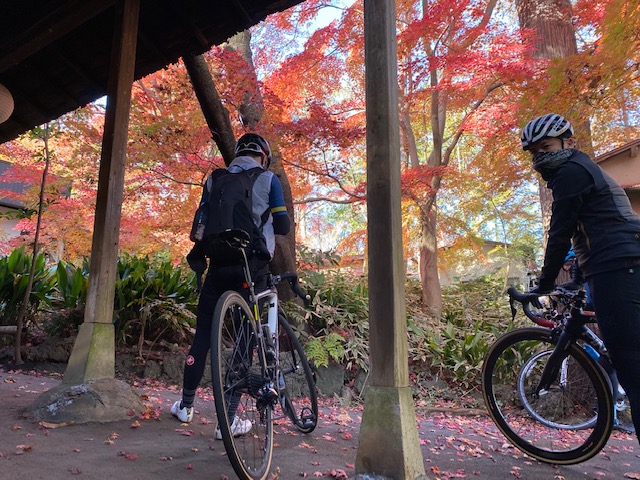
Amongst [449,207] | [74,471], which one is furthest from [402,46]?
[74,471]

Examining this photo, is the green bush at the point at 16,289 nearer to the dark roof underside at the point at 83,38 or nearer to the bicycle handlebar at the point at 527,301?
the dark roof underside at the point at 83,38

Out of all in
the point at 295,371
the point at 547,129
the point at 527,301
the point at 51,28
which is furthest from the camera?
the point at 51,28

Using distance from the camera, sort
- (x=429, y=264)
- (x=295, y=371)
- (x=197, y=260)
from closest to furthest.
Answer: (x=197, y=260), (x=295, y=371), (x=429, y=264)

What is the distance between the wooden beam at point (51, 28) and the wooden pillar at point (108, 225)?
0.98ft

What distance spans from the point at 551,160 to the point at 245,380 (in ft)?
6.34

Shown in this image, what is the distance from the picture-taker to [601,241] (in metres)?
2.04

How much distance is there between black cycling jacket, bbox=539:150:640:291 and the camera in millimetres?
1983

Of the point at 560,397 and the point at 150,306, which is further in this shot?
the point at 150,306

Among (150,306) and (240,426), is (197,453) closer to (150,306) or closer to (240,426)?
(240,426)

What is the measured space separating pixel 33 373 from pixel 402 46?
7.66 metres

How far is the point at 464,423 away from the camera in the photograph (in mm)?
4066

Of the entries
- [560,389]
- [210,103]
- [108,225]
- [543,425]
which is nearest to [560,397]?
[560,389]

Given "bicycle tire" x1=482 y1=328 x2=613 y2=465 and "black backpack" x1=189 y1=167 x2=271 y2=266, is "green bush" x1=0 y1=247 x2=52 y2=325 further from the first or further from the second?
"bicycle tire" x1=482 y1=328 x2=613 y2=465

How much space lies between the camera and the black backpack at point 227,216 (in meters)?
2.21
